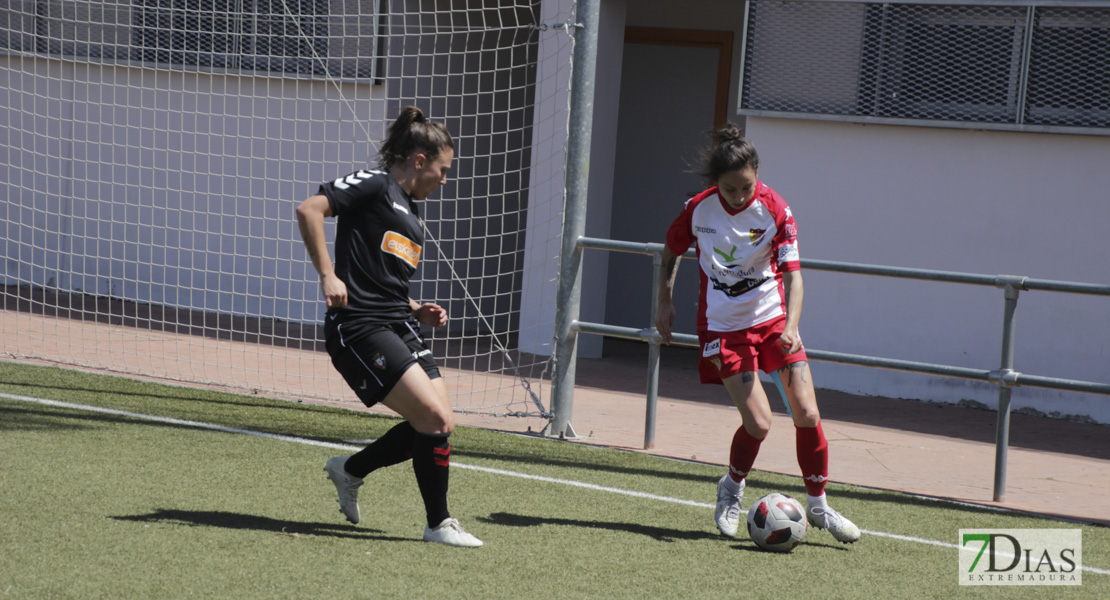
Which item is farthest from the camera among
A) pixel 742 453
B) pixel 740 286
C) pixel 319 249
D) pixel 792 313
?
pixel 742 453

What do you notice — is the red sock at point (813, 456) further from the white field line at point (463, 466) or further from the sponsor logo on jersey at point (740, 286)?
the sponsor logo on jersey at point (740, 286)

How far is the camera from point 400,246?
179 inches

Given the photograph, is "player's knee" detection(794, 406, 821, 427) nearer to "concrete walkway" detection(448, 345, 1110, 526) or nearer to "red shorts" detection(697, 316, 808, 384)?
"red shorts" detection(697, 316, 808, 384)

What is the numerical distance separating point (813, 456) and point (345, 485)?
193 centimetres

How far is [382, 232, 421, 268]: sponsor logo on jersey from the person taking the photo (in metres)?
4.53

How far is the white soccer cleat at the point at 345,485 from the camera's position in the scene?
15.8ft

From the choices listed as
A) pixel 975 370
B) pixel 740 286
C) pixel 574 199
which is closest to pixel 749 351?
pixel 740 286

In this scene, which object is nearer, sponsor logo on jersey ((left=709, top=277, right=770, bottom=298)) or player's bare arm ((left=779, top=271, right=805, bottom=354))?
player's bare arm ((left=779, top=271, right=805, bottom=354))

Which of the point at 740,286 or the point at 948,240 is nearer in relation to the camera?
the point at 740,286

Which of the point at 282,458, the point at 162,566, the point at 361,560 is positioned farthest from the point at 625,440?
the point at 162,566

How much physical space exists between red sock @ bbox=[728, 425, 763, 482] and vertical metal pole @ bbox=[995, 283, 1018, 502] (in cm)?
172

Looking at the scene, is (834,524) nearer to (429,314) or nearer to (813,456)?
(813,456)

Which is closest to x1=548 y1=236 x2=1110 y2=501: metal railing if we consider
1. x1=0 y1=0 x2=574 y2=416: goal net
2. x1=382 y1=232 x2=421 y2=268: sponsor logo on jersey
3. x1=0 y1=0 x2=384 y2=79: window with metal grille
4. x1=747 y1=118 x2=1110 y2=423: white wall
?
x1=382 y1=232 x2=421 y2=268: sponsor logo on jersey

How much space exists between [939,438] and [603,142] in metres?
4.20
